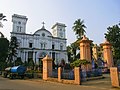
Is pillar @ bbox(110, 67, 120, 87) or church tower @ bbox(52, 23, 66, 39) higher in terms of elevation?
church tower @ bbox(52, 23, 66, 39)

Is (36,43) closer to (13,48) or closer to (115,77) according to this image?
(13,48)

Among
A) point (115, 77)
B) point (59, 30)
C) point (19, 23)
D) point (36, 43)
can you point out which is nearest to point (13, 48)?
point (36, 43)

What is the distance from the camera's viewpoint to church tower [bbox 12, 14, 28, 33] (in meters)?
55.7

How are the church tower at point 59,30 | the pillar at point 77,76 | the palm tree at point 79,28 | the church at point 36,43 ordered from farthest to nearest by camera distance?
1. the church tower at point 59,30
2. the church at point 36,43
3. the palm tree at point 79,28
4. the pillar at point 77,76

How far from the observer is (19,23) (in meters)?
56.3

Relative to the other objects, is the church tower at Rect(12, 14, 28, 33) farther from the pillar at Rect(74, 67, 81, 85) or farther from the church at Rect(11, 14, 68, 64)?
the pillar at Rect(74, 67, 81, 85)

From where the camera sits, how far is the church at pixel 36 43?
180 ft

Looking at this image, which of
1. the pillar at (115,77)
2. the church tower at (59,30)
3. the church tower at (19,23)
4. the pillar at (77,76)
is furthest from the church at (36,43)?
the pillar at (115,77)

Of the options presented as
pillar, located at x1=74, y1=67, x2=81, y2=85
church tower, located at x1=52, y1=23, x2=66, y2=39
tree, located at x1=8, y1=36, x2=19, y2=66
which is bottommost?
pillar, located at x1=74, y1=67, x2=81, y2=85

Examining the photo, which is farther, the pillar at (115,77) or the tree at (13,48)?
the tree at (13,48)

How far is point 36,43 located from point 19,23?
28.3 feet

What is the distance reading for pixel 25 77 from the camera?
25.9 meters

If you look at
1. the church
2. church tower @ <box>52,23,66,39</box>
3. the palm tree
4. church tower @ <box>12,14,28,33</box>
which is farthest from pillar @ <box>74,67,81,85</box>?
church tower @ <box>52,23,66,39</box>

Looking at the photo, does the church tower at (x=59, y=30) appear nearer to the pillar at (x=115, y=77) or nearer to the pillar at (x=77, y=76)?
the pillar at (x=77, y=76)
